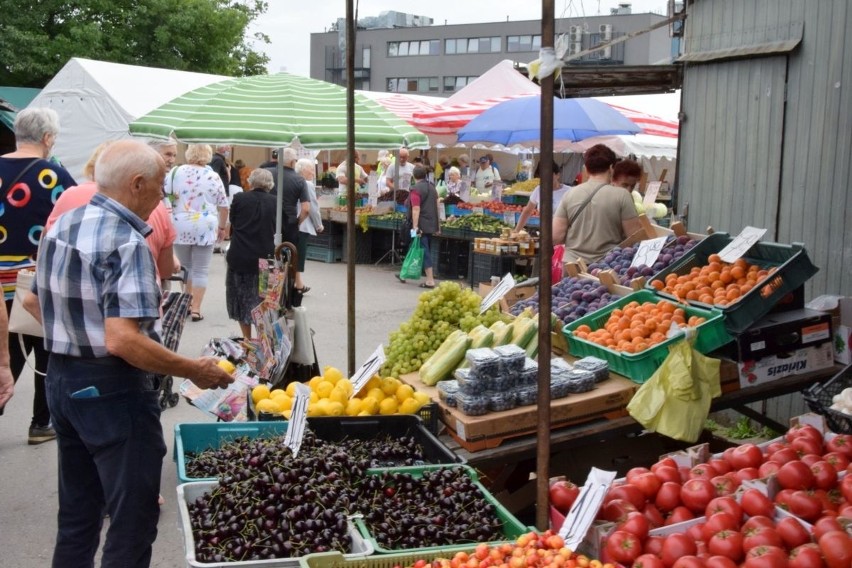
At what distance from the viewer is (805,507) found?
3.16 m

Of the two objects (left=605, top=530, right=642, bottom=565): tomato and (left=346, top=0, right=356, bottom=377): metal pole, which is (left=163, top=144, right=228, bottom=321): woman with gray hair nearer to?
(left=346, top=0, right=356, bottom=377): metal pole

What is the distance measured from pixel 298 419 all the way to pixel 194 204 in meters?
6.31

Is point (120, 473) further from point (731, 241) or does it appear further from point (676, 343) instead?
point (731, 241)

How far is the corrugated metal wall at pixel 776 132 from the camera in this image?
19.1 ft

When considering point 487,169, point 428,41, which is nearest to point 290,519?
point 487,169

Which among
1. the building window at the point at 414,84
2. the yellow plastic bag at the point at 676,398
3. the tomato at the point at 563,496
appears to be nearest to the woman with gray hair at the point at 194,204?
the yellow plastic bag at the point at 676,398

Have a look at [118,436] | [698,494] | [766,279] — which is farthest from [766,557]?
[766,279]

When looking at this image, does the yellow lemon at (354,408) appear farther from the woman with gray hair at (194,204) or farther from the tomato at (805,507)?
the woman with gray hair at (194,204)

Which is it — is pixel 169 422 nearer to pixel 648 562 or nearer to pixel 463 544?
pixel 463 544

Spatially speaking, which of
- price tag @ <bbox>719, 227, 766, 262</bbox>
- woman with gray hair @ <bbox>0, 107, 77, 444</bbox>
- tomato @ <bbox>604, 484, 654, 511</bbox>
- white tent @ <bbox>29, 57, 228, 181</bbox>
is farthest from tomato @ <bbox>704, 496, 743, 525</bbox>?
white tent @ <bbox>29, 57, 228, 181</bbox>

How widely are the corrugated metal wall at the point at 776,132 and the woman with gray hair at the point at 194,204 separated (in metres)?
4.96

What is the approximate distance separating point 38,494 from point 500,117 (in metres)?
7.79

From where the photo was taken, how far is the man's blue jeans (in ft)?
10.1

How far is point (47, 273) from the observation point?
3090 millimetres
